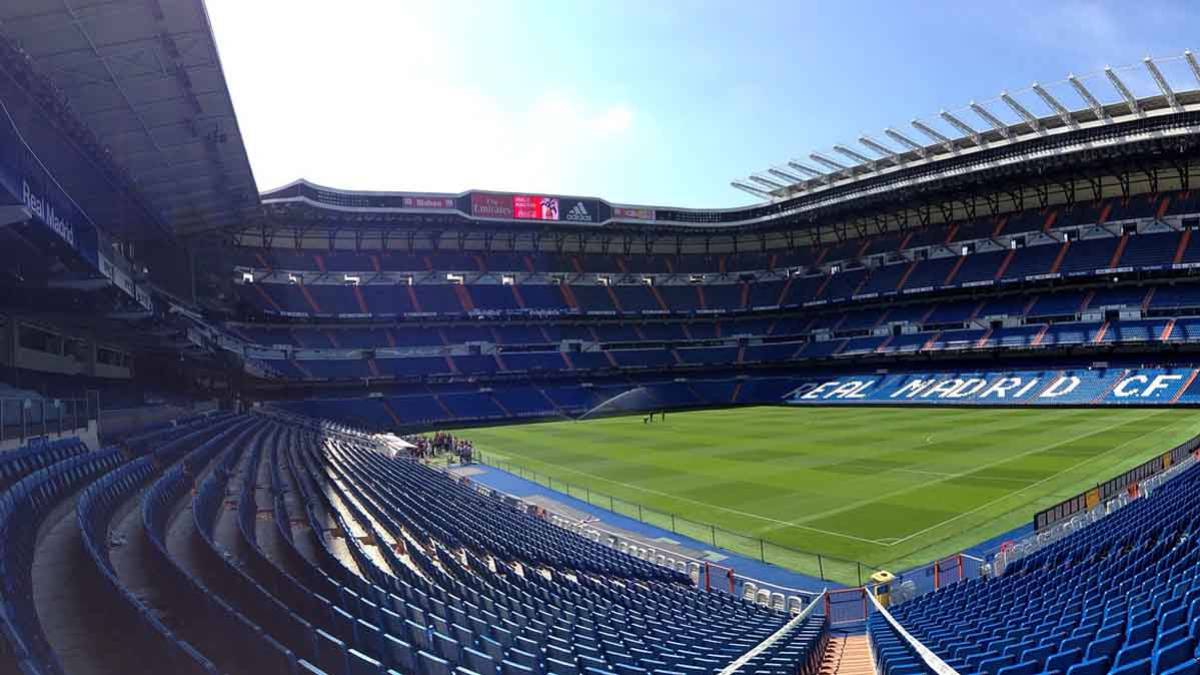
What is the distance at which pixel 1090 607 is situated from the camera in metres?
8.08

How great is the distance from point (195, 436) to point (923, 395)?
47103mm

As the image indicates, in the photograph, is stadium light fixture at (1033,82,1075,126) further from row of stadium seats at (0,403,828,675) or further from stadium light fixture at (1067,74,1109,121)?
row of stadium seats at (0,403,828,675)

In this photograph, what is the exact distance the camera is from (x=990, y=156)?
173 feet

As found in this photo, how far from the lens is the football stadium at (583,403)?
24.3 ft

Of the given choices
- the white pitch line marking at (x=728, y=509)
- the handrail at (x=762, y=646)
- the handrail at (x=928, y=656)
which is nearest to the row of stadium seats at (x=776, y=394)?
the white pitch line marking at (x=728, y=509)

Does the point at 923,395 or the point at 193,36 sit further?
the point at 923,395

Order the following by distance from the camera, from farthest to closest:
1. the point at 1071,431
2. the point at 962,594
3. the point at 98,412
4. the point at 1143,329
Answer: the point at 1143,329 → the point at 1071,431 → the point at 98,412 → the point at 962,594

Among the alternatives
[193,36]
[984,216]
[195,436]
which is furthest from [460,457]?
[984,216]

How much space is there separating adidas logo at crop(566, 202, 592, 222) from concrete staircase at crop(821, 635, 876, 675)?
189 ft

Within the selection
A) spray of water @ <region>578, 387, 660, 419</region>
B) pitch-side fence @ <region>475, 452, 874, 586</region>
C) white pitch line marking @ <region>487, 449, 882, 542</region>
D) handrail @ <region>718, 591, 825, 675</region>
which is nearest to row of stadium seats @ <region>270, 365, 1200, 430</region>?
spray of water @ <region>578, 387, 660, 419</region>

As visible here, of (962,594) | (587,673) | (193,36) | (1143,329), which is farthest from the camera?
(1143,329)

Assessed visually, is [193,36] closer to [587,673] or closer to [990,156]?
[587,673]

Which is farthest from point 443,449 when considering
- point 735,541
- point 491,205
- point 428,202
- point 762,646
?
point 762,646

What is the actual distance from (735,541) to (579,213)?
5164cm
